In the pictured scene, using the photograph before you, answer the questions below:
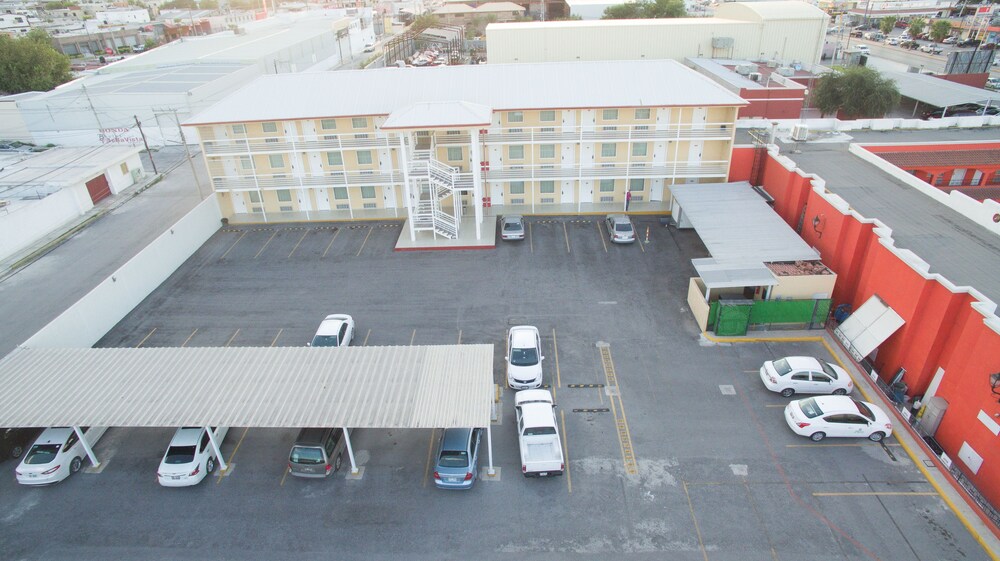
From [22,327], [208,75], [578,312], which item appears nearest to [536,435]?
[578,312]

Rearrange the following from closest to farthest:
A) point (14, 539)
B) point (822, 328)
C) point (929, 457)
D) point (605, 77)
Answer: point (14, 539), point (929, 457), point (822, 328), point (605, 77)

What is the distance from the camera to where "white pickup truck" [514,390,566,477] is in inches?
720

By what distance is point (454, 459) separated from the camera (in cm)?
1819

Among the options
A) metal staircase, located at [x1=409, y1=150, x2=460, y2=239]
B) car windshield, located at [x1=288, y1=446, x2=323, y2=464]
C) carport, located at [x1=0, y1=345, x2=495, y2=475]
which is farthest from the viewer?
metal staircase, located at [x1=409, y1=150, x2=460, y2=239]

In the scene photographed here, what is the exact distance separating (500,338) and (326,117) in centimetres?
1934

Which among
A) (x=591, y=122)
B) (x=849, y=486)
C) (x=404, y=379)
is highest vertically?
(x=591, y=122)

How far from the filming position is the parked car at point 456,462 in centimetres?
1797

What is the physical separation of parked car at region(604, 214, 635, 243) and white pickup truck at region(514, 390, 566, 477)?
15.2 metres

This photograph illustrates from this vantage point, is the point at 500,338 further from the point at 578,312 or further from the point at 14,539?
the point at 14,539

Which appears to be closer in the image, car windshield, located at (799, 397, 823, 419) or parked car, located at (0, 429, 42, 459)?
car windshield, located at (799, 397, 823, 419)

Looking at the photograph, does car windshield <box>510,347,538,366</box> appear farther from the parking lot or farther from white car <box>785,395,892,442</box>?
white car <box>785,395,892,442</box>

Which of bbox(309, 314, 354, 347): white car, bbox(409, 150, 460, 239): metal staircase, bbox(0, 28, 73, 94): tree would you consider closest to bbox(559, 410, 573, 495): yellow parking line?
bbox(309, 314, 354, 347): white car

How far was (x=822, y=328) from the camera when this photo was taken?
83.6 ft

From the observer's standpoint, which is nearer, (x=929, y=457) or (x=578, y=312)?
(x=929, y=457)
